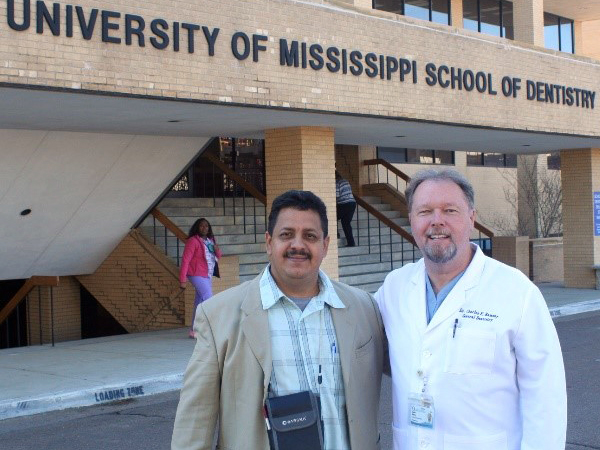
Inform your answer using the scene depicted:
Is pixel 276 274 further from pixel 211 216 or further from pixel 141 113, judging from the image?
pixel 211 216

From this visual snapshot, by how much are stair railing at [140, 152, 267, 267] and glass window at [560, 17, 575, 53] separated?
1235cm

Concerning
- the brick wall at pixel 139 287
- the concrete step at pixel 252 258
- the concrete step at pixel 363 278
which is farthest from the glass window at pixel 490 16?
the brick wall at pixel 139 287

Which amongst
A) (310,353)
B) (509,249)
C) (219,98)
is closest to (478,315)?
(310,353)

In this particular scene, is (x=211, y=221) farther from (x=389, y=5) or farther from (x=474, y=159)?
(x=474, y=159)

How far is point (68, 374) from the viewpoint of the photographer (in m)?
10.9

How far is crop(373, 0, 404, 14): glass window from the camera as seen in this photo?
21.5m

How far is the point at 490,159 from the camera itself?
25.7m

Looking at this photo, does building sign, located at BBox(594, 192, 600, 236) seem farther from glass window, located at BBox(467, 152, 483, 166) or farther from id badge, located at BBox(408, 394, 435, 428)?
id badge, located at BBox(408, 394, 435, 428)

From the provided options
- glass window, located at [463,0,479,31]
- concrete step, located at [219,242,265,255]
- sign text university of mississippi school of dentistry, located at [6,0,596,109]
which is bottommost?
concrete step, located at [219,242,265,255]

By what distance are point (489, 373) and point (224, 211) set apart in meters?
15.0

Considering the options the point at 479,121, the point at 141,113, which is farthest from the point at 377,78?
the point at 141,113

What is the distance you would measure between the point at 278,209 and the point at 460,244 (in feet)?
2.11

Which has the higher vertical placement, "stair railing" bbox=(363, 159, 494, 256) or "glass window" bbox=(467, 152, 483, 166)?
"glass window" bbox=(467, 152, 483, 166)

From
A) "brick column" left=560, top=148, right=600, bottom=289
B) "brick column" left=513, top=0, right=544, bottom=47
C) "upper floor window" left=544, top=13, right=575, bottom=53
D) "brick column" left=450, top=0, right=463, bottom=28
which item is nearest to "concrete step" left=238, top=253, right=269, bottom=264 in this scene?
"brick column" left=560, top=148, right=600, bottom=289
